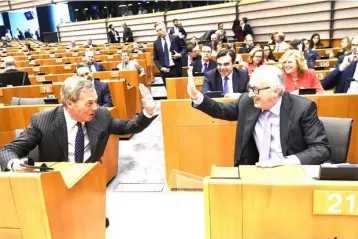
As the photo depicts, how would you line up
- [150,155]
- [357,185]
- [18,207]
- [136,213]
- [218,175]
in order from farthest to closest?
[150,155], [136,213], [18,207], [218,175], [357,185]

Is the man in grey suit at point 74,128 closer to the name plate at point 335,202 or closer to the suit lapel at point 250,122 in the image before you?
the suit lapel at point 250,122

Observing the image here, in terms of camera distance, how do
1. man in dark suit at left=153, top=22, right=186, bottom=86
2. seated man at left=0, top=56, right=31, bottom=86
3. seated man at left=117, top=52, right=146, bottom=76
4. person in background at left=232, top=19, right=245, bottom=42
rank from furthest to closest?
person in background at left=232, top=19, right=245, bottom=42 < seated man at left=117, top=52, right=146, bottom=76 < man in dark suit at left=153, top=22, right=186, bottom=86 < seated man at left=0, top=56, right=31, bottom=86

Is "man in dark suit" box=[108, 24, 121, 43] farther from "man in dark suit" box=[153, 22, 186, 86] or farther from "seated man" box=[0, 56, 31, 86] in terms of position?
"seated man" box=[0, 56, 31, 86]

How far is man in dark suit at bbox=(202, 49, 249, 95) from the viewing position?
3406mm

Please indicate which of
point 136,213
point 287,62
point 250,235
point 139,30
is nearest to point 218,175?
point 250,235

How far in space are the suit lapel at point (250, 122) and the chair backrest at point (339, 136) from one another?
0.50 metres

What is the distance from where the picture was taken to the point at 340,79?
12.7 ft

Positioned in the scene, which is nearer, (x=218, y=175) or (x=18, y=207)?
(x=218, y=175)

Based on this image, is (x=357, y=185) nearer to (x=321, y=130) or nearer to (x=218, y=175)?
(x=218, y=175)

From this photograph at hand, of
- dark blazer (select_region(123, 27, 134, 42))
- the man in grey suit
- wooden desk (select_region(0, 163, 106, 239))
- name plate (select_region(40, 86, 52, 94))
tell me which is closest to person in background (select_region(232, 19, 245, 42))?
dark blazer (select_region(123, 27, 134, 42))

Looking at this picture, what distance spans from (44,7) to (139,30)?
8.29 m

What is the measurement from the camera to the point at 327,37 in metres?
9.27

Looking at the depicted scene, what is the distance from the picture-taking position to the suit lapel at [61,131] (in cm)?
200

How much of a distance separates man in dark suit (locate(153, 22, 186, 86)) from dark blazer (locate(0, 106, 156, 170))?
3600 mm
